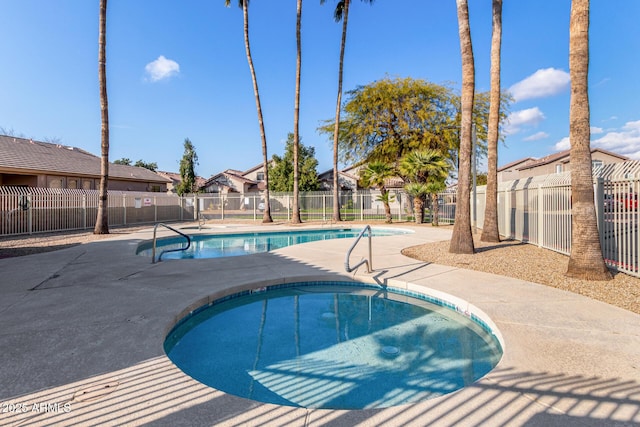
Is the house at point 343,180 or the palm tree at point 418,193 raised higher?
the house at point 343,180

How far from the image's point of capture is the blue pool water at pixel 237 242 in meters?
11.0

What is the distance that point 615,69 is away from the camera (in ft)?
49.7

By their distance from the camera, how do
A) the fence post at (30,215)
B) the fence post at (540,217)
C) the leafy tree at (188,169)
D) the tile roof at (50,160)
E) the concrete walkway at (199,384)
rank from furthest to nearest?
the leafy tree at (188,169)
the tile roof at (50,160)
the fence post at (30,215)
the fence post at (540,217)
the concrete walkway at (199,384)

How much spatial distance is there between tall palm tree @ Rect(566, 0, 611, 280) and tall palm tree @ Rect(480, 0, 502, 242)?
4293mm

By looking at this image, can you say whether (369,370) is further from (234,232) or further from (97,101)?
(97,101)

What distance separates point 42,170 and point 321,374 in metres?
24.9

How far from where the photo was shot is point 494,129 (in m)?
10.1

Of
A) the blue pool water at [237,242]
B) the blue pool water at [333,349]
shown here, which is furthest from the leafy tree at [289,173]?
the blue pool water at [333,349]

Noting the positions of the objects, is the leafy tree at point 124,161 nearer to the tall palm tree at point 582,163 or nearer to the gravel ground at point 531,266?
the gravel ground at point 531,266

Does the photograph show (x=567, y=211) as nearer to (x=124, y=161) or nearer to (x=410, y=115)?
(x=410, y=115)

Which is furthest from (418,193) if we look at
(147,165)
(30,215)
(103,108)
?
(147,165)

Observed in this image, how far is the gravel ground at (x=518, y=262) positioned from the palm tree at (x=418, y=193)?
25.8ft

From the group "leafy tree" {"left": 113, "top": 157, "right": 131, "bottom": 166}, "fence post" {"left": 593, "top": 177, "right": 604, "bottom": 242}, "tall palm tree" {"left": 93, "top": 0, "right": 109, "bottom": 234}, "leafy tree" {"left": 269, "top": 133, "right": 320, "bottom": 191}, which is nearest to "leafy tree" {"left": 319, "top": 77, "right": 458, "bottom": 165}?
"leafy tree" {"left": 269, "top": 133, "right": 320, "bottom": 191}

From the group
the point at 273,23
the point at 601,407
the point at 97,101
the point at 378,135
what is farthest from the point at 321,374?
the point at 378,135
